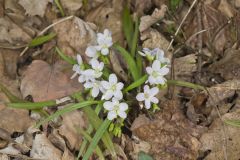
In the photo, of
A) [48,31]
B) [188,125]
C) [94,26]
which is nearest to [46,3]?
[48,31]

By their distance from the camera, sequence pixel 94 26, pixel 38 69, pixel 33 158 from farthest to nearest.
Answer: pixel 94 26 → pixel 38 69 → pixel 33 158

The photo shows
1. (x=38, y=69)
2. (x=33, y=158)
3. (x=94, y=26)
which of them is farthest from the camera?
(x=94, y=26)

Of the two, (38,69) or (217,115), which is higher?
(38,69)

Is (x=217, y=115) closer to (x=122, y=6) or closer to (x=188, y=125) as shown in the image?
(x=188, y=125)

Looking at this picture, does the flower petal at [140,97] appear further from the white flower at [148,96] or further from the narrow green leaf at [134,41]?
the narrow green leaf at [134,41]

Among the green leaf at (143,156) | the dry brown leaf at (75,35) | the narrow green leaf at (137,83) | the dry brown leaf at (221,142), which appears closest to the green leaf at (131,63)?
the narrow green leaf at (137,83)

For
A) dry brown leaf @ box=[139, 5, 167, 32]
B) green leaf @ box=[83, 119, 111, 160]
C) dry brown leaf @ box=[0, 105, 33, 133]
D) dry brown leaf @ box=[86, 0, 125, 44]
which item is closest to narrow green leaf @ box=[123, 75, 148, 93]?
green leaf @ box=[83, 119, 111, 160]
